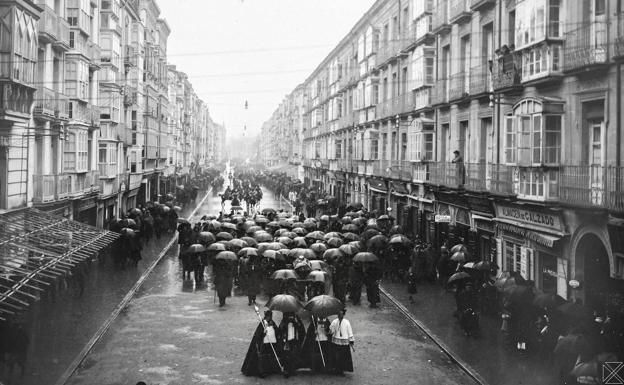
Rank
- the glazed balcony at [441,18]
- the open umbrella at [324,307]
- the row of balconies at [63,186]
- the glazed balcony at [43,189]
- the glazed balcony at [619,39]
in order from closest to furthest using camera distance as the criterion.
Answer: the open umbrella at [324,307] < the glazed balcony at [619,39] < the glazed balcony at [43,189] < the row of balconies at [63,186] < the glazed balcony at [441,18]

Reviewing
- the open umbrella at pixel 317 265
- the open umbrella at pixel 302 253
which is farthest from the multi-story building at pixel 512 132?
the open umbrella at pixel 302 253

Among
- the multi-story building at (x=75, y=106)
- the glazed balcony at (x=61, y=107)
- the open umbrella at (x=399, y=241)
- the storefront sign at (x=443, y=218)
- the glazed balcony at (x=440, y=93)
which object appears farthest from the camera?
the glazed balcony at (x=440, y=93)

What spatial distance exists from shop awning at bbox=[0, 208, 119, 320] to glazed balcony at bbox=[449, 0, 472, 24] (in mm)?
16722

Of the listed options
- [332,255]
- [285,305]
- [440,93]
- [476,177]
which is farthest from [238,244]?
[440,93]

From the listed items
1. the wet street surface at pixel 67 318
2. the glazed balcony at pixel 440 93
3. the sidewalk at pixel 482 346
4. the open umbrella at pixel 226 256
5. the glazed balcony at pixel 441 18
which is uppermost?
the glazed balcony at pixel 441 18

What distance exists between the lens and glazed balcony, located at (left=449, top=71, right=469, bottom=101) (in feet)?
82.9

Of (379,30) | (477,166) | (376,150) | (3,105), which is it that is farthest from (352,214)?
(3,105)

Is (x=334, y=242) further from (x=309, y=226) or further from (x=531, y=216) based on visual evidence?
(x=531, y=216)

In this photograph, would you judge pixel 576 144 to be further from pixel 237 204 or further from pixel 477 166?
pixel 237 204

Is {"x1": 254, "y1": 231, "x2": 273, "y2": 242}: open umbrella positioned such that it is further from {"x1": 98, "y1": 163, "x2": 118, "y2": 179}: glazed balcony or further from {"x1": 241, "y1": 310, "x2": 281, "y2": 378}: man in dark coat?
{"x1": 98, "y1": 163, "x2": 118, "y2": 179}: glazed balcony

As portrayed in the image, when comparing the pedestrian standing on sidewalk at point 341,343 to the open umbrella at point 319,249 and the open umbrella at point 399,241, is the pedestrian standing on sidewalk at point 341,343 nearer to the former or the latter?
the open umbrella at point 319,249

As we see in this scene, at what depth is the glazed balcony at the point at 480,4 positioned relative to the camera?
74.4 ft

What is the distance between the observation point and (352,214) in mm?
34938

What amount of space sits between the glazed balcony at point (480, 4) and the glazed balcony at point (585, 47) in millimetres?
6024
